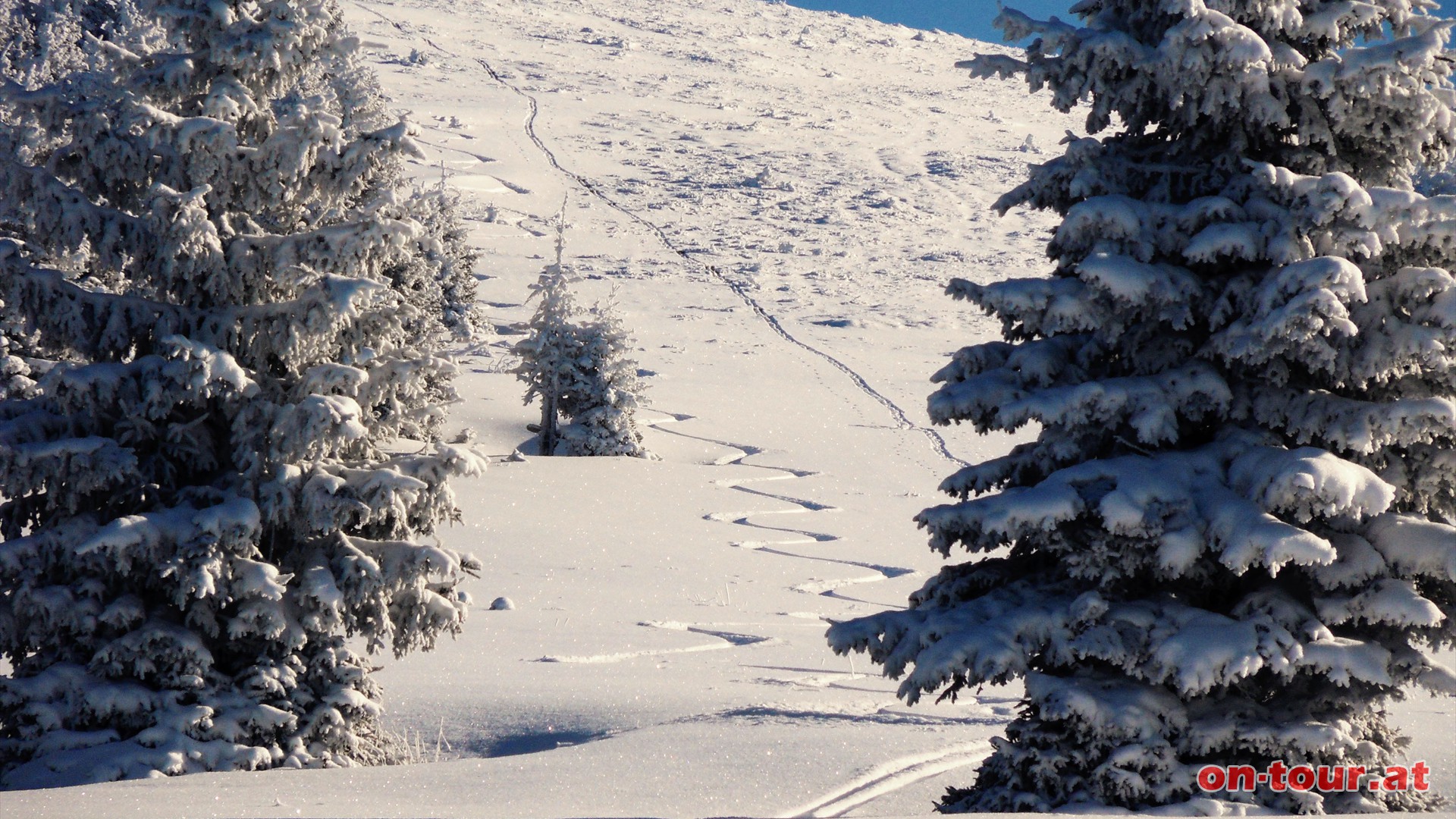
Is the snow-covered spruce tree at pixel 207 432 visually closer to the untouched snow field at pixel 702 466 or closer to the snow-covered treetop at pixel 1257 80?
the untouched snow field at pixel 702 466

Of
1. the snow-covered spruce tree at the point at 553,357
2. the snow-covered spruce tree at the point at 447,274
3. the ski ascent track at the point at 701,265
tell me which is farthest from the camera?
the ski ascent track at the point at 701,265

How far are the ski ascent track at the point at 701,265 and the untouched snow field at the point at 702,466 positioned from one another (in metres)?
0.35

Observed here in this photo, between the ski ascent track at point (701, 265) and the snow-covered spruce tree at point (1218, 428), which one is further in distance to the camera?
the ski ascent track at point (701, 265)

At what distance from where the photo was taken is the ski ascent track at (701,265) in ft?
162

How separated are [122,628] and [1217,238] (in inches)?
332

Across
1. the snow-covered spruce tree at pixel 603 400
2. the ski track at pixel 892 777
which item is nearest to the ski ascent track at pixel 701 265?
the snow-covered spruce tree at pixel 603 400

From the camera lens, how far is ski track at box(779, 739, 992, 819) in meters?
8.28

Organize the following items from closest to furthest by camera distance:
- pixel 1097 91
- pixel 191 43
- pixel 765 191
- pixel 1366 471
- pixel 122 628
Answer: pixel 1366 471 < pixel 1097 91 < pixel 122 628 < pixel 191 43 < pixel 765 191

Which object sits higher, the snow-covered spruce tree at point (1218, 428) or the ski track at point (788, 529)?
the snow-covered spruce tree at point (1218, 428)

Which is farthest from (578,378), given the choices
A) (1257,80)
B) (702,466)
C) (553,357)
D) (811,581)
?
(1257,80)

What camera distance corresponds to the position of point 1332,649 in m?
7.06

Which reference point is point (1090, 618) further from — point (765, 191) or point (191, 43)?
point (765, 191)

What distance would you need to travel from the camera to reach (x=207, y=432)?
33.1 feet

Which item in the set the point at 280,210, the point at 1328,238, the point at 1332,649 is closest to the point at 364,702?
the point at 280,210
